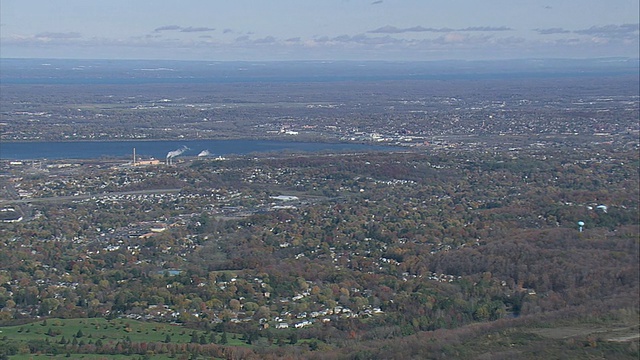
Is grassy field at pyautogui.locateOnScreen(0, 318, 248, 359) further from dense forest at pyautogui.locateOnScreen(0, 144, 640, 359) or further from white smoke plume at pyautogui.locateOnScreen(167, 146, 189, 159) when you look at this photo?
white smoke plume at pyautogui.locateOnScreen(167, 146, 189, 159)

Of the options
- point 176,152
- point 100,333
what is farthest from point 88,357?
point 176,152

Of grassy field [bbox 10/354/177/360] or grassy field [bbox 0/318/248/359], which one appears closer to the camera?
grassy field [bbox 10/354/177/360]

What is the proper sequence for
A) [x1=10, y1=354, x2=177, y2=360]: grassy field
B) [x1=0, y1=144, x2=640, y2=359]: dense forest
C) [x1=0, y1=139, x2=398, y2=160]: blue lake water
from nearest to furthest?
[x1=10, y1=354, x2=177, y2=360]: grassy field, [x1=0, y1=144, x2=640, y2=359]: dense forest, [x1=0, y1=139, x2=398, y2=160]: blue lake water

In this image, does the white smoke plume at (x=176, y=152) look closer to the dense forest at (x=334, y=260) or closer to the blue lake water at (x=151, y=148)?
the blue lake water at (x=151, y=148)

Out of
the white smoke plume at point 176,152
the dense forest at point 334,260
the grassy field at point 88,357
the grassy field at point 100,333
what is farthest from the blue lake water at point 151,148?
the grassy field at point 88,357

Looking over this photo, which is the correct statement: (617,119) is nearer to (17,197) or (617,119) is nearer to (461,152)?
(461,152)

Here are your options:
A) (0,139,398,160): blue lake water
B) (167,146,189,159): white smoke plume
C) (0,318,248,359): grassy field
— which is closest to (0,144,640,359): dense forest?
(0,318,248,359): grassy field
